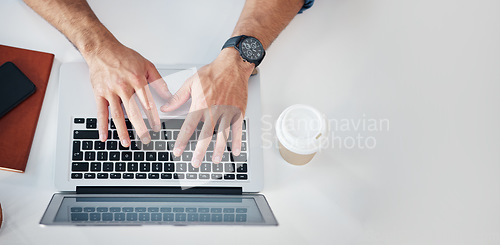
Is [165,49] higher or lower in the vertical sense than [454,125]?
higher

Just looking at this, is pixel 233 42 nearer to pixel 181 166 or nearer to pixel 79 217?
pixel 181 166

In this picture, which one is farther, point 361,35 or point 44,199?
point 361,35

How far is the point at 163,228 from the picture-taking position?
70cm

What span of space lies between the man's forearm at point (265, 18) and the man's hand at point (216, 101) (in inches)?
2.7

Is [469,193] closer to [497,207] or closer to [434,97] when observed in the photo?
[497,207]

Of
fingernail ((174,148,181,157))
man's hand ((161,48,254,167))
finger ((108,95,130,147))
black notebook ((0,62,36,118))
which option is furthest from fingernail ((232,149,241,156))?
black notebook ((0,62,36,118))

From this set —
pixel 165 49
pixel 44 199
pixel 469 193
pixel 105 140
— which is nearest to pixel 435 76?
pixel 469 193

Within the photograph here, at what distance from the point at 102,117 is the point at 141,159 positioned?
0.11 meters

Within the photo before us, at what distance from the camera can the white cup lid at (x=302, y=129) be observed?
0.67 meters

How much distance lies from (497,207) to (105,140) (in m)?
0.84

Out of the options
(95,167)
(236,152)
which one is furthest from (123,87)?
(236,152)

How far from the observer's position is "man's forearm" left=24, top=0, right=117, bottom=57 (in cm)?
79

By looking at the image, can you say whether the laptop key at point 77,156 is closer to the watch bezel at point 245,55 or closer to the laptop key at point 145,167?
→ the laptop key at point 145,167

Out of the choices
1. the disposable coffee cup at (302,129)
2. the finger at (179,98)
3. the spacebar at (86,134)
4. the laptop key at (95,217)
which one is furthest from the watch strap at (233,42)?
the laptop key at (95,217)
